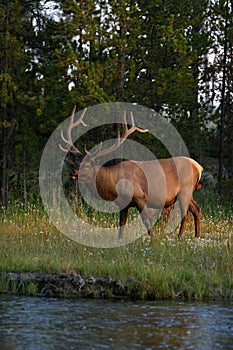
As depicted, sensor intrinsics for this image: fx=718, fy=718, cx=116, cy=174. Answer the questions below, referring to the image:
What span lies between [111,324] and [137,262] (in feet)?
8.00

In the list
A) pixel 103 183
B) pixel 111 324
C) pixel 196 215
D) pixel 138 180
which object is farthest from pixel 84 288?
pixel 196 215

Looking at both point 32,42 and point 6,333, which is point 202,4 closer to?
point 32,42

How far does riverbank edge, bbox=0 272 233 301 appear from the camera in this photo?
7848 mm

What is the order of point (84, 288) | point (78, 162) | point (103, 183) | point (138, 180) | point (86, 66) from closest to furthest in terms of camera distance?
point (84, 288) → point (78, 162) → point (103, 183) → point (138, 180) → point (86, 66)

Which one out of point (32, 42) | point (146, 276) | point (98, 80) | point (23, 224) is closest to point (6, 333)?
point (146, 276)

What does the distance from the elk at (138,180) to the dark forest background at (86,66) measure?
10.6 feet

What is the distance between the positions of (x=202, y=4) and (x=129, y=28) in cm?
254

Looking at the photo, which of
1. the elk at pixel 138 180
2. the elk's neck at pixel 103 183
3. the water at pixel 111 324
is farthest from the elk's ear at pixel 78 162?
the water at pixel 111 324

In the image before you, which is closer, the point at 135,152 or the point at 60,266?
the point at 60,266

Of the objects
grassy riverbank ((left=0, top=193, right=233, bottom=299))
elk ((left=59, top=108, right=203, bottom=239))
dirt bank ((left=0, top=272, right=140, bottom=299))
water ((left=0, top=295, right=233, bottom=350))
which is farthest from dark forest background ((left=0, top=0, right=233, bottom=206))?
water ((left=0, top=295, right=233, bottom=350))

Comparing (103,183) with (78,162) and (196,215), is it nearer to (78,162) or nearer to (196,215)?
(78,162)

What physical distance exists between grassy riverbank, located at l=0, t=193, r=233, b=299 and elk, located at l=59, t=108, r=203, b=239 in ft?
1.82

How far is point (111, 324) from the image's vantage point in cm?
641

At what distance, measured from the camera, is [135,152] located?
16.1 meters
